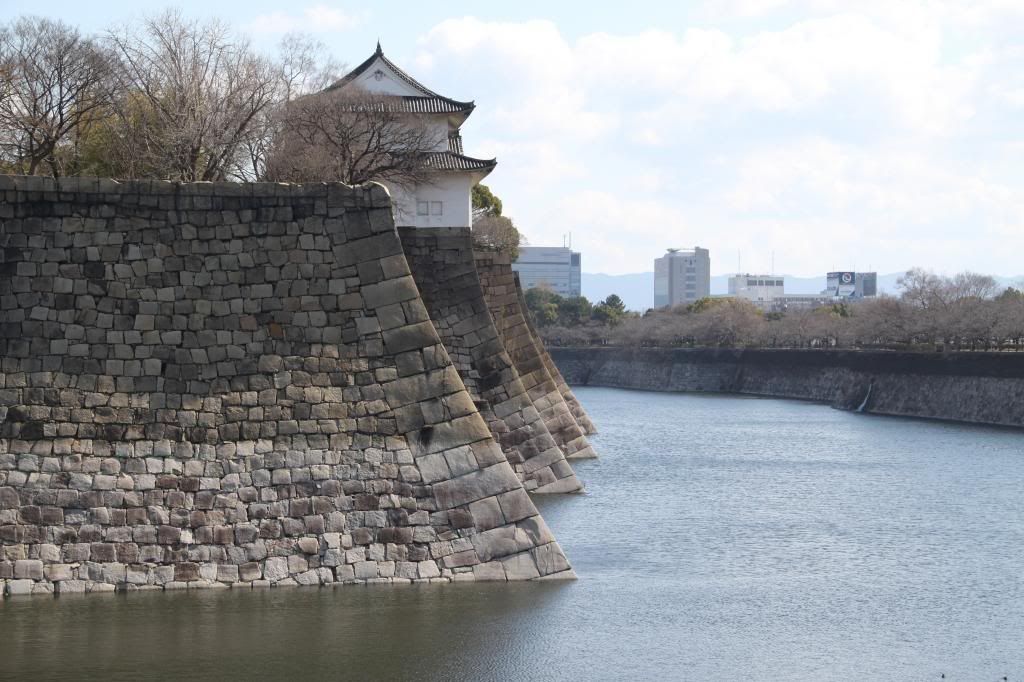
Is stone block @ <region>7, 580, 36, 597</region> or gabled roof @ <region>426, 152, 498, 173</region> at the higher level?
gabled roof @ <region>426, 152, 498, 173</region>

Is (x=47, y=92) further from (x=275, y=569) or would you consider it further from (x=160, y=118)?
(x=275, y=569)

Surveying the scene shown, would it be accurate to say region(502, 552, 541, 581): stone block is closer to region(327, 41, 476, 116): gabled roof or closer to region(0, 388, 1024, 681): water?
region(0, 388, 1024, 681): water

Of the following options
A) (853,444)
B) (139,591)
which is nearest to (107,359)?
(139,591)

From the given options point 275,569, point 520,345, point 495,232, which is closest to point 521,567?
point 275,569

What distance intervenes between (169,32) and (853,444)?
24.5 meters

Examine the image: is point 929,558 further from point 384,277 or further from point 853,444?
point 853,444

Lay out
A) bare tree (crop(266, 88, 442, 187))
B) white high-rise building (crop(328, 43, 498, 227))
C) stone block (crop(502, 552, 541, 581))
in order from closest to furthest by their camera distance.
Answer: stone block (crop(502, 552, 541, 581))
bare tree (crop(266, 88, 442, 187))
white high-rise building (crop(328, 43, 498, 227))

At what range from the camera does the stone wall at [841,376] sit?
173ft

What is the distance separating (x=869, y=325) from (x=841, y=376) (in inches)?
367

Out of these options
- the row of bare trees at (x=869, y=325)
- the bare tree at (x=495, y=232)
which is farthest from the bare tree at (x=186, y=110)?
the row of bare trees at (x=869, y=325)

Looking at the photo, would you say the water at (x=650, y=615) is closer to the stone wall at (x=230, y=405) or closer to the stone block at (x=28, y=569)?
the stone block at (x=28, y=569)

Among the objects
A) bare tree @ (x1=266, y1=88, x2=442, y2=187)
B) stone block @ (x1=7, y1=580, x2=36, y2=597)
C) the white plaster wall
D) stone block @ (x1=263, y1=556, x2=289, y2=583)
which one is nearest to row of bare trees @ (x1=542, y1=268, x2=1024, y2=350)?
the white plaster wall

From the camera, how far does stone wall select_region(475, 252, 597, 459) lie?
32.2 meters

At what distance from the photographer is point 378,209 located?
54.5 feet
